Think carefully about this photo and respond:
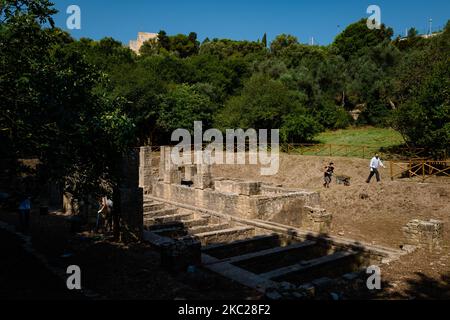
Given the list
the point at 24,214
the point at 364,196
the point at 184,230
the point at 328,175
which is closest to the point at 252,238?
the point at 184,230

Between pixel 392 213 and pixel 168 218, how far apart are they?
9.68 m

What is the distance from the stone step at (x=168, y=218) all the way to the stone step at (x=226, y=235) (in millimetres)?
2291

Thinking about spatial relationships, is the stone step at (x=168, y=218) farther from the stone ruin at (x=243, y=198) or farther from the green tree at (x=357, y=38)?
the green tree at (x=357, y=38)

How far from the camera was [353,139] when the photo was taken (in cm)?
3462

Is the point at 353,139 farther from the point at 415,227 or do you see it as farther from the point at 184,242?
the point at 184,242

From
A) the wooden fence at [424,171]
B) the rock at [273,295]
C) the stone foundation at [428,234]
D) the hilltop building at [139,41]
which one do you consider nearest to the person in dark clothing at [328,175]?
the wooden fence at [424,171]

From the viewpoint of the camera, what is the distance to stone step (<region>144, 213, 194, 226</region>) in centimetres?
1411

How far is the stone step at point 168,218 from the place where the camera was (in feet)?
46.3

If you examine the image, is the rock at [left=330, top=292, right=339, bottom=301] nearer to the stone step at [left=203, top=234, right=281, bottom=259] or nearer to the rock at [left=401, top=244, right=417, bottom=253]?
the rock at [left=401, top=244, right=417, bottom=253]

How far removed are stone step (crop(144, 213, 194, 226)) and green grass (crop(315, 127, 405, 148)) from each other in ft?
67.2

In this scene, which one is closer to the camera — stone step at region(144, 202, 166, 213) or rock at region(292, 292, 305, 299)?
rock at region(292, 292, 305, 299)

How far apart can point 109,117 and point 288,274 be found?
5373 millimetres

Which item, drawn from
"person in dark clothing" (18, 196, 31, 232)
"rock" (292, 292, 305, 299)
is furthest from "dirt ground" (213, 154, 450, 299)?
"person in dark clothing" (18, 196, 31, 232)

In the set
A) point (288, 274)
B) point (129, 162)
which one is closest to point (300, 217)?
point (288, 274)
